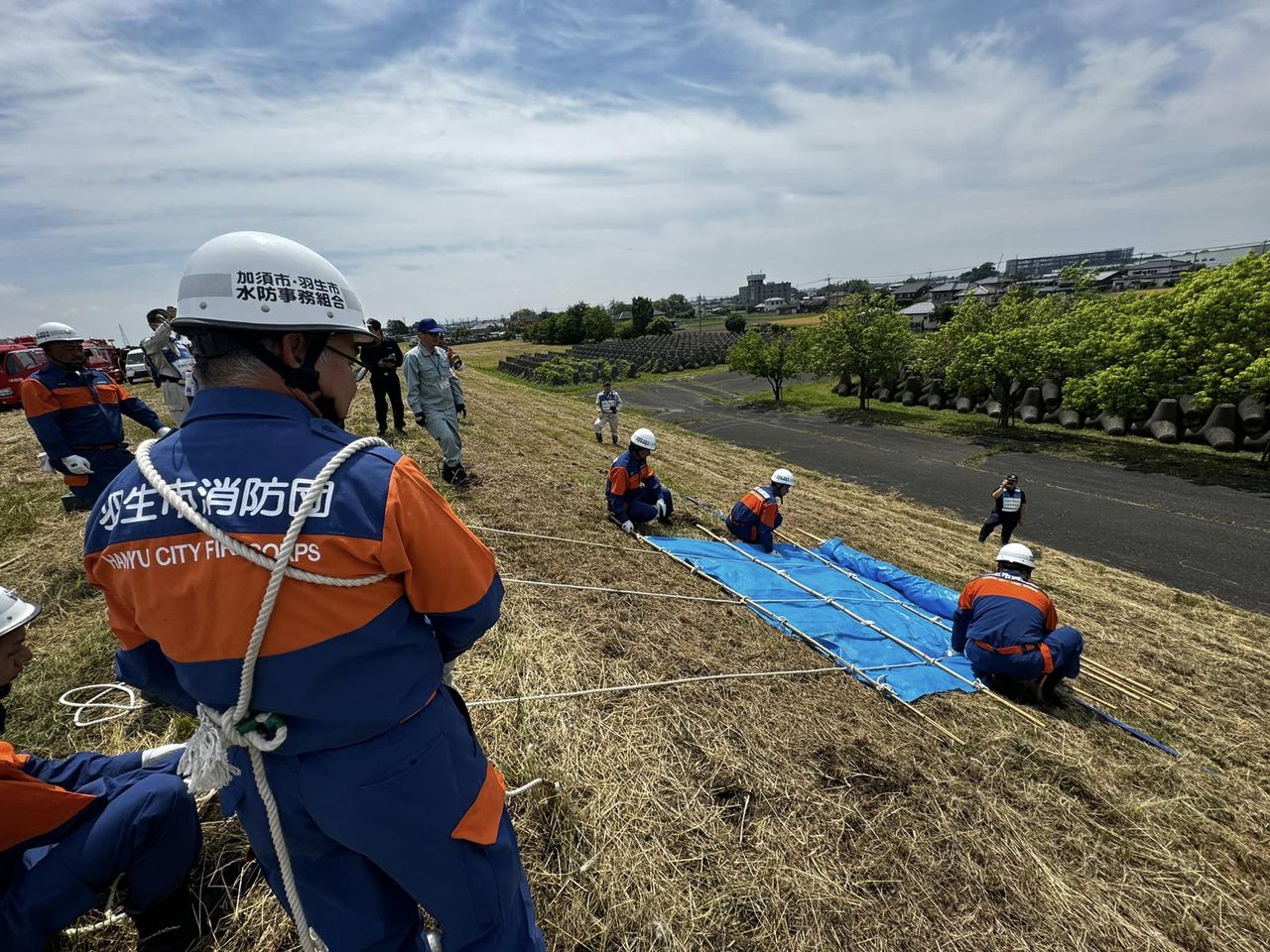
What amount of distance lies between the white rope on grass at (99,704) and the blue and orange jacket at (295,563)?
2.62 meters

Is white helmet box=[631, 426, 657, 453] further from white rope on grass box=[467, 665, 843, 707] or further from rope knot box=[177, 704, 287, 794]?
rope knot box=[177, 704, 287, 794]

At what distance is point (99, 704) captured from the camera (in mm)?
3248

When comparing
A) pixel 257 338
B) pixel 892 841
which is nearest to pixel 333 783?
pixel 257 338

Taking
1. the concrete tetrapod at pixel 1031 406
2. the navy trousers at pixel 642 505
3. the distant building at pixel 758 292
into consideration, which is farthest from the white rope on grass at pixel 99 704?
the distant building at pixel 758 292

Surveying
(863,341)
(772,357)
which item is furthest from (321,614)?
(772,357)

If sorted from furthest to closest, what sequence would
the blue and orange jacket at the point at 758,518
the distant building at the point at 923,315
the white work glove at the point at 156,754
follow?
the distant building at the point at 923,315 → the blue and orange jacket at the point at 758,518 → the white work glove at the point at 156,754

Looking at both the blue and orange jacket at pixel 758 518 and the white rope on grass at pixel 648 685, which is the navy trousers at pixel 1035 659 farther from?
the blue and orange jacket at pixel 758 518

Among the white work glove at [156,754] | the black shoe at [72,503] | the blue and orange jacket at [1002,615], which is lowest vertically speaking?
the blue and orange jacket at [1002,615]

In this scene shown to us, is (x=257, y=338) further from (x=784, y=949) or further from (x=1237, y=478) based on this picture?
(x=1237, y=478)

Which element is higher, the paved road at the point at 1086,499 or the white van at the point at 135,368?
the white van at the point at 135,368

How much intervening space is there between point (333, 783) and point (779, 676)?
3848 mm

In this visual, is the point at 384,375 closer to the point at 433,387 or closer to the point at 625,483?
the point at 433,387

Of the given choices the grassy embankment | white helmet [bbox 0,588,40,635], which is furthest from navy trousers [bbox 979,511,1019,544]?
white helmet [bbox 0,588,40,635]

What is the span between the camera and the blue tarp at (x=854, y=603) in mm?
5184
